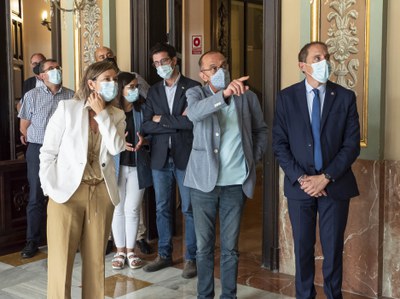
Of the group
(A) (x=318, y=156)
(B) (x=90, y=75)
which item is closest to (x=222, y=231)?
(A) (x=318, y=156)

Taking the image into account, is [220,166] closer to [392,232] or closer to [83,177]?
[83,177]

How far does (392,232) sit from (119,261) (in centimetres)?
203

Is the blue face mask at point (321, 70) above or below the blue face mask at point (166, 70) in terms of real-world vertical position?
below

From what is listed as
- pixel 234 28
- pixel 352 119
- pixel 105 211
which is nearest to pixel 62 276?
pixel 105 211

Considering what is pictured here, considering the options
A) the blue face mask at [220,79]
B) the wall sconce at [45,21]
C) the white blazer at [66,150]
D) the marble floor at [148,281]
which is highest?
the wall sconce at [45,21]

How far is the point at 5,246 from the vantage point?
4945 millimetres

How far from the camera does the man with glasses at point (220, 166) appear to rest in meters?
3.32

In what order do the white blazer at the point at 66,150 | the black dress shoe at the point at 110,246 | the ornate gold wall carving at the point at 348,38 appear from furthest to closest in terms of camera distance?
the black dress shoe at the point at 110,246, the ornate gold wall carving at the point at 348,38, the white blazer at the point at 66,150

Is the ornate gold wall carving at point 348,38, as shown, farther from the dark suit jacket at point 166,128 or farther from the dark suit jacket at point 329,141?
the dark suit jacket at point 166,128

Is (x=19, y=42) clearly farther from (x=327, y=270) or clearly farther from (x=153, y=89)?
(x=327, y=270)

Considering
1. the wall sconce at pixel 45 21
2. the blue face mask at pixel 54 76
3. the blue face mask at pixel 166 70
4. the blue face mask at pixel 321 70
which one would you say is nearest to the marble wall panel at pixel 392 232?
the blue face mask at pixel 321 70

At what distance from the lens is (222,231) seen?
3.43m

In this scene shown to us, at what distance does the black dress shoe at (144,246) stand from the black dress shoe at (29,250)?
0.88 metres

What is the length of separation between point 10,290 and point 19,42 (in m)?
5.59
